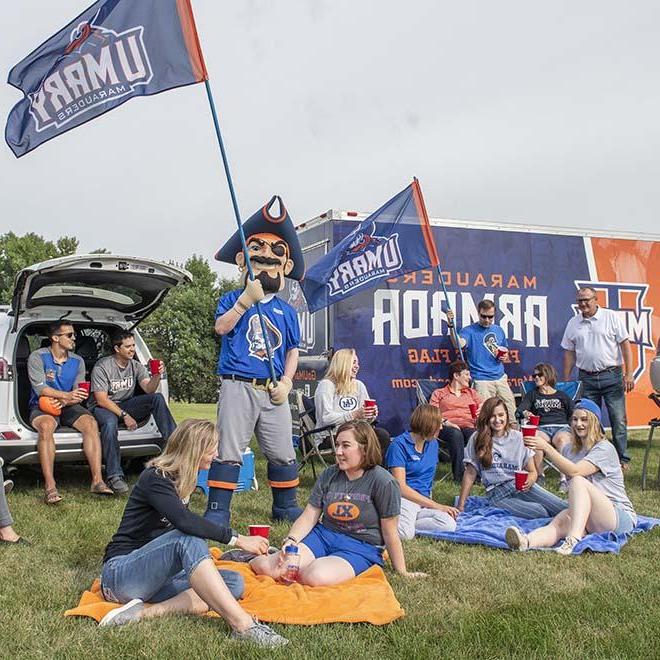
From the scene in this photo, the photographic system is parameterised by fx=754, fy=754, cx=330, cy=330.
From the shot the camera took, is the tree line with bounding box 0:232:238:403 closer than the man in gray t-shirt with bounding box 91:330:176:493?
No

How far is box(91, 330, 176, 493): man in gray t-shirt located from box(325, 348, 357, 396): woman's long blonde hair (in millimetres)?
1545

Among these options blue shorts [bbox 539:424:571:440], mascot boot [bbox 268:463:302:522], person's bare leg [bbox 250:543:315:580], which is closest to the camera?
person's bare leg [bbox 250:543:315:580]

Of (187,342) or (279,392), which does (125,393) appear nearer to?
(279,392)

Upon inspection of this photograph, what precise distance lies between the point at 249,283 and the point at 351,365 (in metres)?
2.38

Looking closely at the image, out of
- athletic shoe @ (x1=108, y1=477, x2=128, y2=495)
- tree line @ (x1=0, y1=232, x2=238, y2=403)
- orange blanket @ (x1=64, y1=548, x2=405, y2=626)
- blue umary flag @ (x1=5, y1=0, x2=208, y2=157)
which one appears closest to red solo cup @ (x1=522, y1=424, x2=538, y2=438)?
orange blanket @ (x1=64, y1=548, x2=405, y2=626)

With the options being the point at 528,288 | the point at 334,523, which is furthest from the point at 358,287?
the point at 334,523

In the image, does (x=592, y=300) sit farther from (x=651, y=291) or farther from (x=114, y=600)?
(x=114, y=600)

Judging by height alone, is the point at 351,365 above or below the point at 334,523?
above

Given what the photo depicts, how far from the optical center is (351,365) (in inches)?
280

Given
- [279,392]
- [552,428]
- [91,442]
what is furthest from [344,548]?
[552,428]

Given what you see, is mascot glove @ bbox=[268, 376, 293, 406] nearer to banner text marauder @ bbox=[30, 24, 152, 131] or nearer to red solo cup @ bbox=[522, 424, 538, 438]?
red solo cup @ bbox=[522, 424, 538, 438]

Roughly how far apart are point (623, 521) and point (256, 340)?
2720 millimetres

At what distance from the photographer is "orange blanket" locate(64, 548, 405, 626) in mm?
3291

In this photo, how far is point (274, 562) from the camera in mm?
3857
